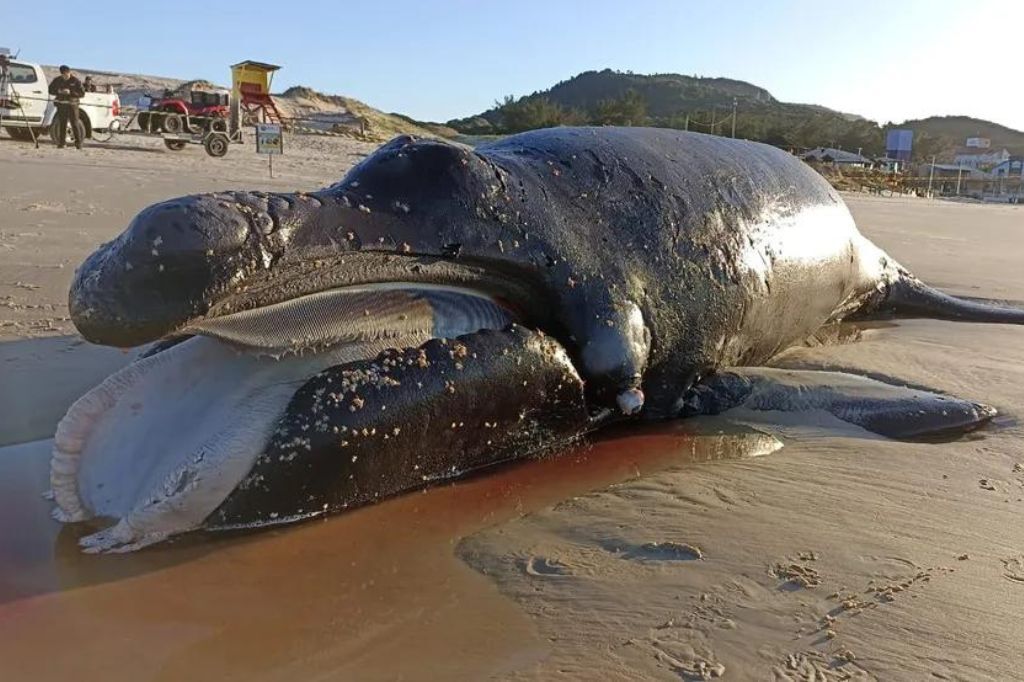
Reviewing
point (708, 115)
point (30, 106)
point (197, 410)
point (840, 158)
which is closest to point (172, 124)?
point (30, 106)

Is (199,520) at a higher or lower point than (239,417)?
lower

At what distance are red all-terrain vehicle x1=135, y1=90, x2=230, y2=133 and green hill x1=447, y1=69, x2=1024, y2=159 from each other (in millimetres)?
23437

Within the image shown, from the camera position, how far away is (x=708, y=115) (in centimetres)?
7544

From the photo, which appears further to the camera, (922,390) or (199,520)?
(922,390)

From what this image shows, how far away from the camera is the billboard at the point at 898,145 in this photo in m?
80.5

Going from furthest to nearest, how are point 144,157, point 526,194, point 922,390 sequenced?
point 144,157
point 922,390
point 526,194

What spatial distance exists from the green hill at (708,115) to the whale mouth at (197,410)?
4990cm

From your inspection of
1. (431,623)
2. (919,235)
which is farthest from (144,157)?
(431,623)

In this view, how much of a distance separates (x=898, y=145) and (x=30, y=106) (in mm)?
74929

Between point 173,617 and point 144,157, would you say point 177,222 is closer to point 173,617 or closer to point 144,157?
point 173,617

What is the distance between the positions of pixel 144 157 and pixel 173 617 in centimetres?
1985

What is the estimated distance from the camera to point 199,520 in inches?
101

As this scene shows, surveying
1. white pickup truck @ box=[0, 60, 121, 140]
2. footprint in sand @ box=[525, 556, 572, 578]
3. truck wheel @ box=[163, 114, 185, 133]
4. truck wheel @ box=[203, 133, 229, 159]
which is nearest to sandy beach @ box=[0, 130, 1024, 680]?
footprint in sand @ box=[525, 556, 572, 578]

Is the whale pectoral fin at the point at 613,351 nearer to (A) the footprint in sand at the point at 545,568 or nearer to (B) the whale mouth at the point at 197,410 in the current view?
Answer: (B) the whale mouth at the point at 197,410
